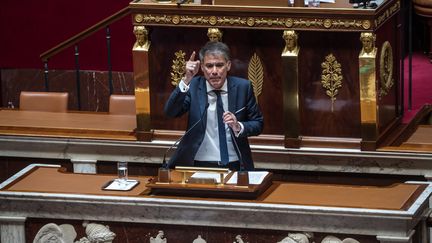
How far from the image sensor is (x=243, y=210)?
795 cm

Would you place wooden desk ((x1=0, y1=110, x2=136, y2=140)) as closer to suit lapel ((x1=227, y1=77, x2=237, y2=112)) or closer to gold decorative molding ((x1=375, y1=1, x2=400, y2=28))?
suit lapel ((x1=227, y1=77, x2=237, y2=112))

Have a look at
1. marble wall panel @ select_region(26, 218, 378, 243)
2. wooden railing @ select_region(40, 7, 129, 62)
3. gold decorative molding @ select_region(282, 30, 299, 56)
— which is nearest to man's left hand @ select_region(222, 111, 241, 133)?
marble wall panel @ select_region(26, 218, 378, 243)

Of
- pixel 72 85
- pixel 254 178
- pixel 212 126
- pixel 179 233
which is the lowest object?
pixel 179 233

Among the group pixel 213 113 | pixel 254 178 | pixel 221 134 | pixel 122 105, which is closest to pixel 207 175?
pixel 254 178

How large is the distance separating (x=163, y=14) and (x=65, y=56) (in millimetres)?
3144

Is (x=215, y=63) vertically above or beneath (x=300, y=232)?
above

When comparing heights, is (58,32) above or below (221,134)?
above

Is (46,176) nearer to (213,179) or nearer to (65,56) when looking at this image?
(213,179)

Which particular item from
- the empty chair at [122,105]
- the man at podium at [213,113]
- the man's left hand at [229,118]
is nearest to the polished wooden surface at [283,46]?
the empty chair at [122,105]

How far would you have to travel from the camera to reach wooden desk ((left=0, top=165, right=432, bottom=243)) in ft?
25.4

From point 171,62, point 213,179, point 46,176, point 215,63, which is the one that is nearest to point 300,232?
point 213,179

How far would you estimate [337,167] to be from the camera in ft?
32.0

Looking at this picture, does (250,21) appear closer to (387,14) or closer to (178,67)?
(178,67)

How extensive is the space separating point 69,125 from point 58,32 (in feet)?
8.43
